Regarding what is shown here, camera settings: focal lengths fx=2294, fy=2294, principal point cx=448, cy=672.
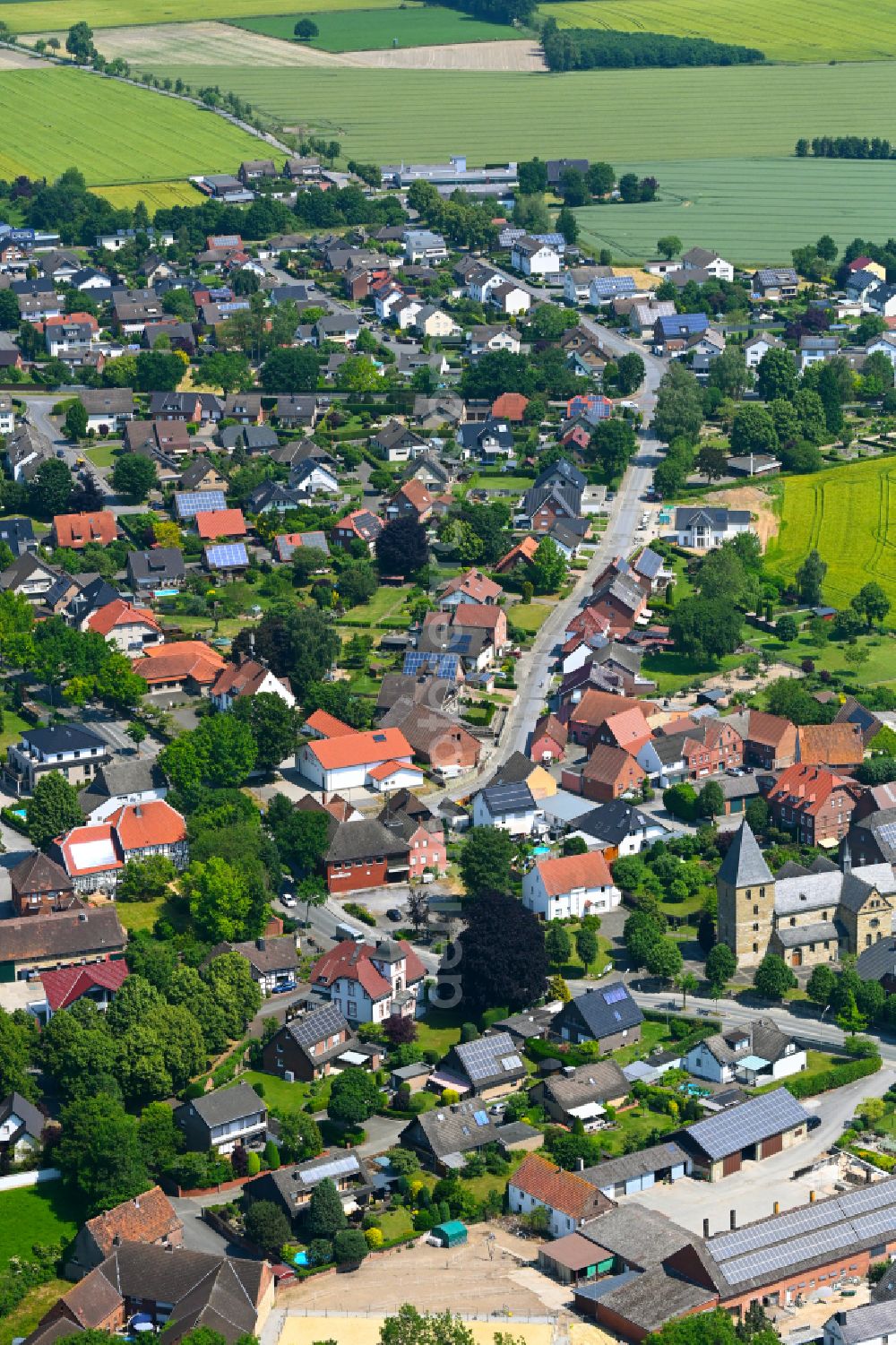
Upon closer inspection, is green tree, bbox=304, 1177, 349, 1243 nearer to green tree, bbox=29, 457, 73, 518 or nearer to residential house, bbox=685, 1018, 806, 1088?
residential house, bbox=685, 1018, 806, 1088

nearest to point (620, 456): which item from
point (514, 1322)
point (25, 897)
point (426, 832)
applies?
point (426, 832)

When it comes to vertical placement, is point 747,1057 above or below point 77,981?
above

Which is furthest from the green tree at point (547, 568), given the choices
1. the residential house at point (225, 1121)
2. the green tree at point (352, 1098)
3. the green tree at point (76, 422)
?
the residential house at point (225, 1121)

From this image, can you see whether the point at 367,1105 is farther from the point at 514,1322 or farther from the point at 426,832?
the point at 426,832

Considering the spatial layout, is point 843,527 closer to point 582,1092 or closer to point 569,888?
point 569,888

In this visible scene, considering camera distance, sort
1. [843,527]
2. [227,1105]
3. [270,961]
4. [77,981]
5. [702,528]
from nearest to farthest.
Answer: [227,1105] < [77,981] < [270,961] < [702,528] < [843,527]

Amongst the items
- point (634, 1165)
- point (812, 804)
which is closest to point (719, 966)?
point (634, 1165)
